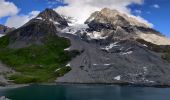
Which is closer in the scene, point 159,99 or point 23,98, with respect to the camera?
point 23,98

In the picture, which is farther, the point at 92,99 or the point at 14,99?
the point at 92,99

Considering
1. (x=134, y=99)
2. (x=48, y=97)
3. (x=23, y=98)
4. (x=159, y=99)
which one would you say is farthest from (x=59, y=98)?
(x=159, y=99)

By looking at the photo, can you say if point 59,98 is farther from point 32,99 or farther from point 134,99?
point 134,99

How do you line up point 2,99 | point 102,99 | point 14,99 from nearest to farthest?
1. point 2,99
2. point 14,99
3. point 102,99

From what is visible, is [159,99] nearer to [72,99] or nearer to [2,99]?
[72,99]

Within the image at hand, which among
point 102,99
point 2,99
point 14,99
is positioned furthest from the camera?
point 102,99

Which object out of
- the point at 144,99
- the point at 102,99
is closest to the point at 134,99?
the point at 144,99

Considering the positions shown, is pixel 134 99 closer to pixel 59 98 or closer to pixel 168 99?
pixel 168 99
